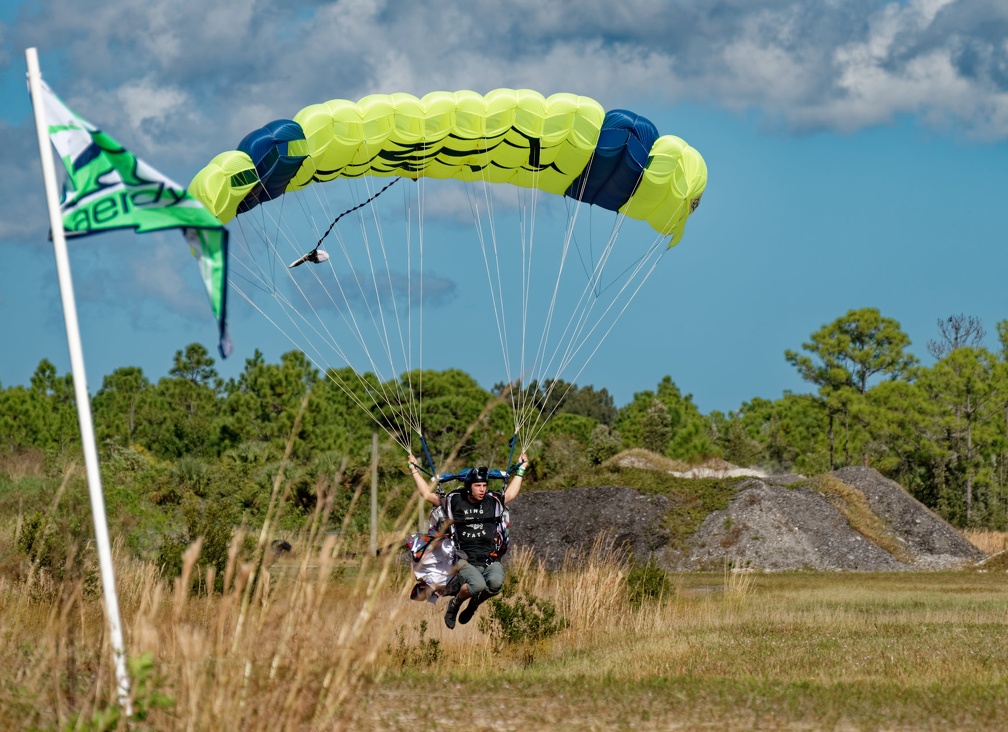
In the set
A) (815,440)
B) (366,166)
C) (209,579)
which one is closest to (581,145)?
(366,166)

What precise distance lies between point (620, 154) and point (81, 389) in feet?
33.1

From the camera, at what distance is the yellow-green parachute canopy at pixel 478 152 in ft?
42.2

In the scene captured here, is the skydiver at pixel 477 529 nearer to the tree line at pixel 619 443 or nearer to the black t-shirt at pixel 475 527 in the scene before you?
the black t-shirt at pixel 475 527

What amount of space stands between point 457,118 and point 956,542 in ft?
74.6

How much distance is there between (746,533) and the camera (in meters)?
28.0

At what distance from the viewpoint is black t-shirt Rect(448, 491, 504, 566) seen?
10.9 metres

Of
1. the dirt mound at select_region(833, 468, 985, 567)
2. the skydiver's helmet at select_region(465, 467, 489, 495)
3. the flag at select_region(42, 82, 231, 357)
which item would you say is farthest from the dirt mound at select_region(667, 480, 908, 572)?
the flag at select_region(42, 82, 231, 357)

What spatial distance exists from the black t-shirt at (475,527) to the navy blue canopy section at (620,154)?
4.75 metres

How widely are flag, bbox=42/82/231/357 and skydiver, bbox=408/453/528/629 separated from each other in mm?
5365

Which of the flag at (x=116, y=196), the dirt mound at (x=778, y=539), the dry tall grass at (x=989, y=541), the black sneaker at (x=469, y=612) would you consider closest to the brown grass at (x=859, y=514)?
the dirt mound at (x=778, y=539)

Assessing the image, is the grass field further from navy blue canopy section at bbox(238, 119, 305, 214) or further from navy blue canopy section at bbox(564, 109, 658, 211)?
navy blue canopy section at bbox(564, 109, 658, 211)

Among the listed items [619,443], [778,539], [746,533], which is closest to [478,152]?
[746,533]

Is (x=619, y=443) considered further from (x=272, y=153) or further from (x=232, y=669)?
(x=232, y=669)

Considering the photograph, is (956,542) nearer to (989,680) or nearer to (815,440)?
(989,680)
